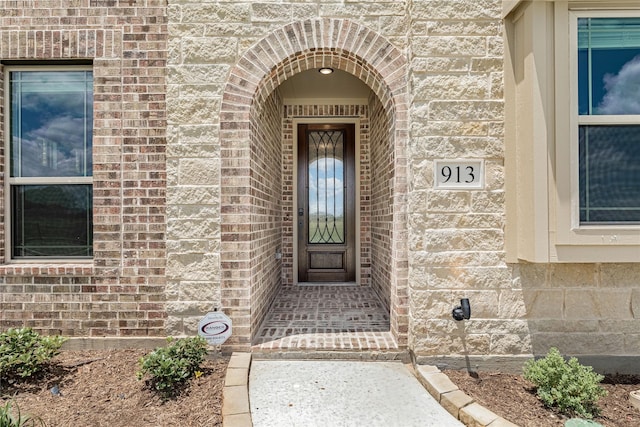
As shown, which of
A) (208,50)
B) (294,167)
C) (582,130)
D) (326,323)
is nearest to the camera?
(582,130)

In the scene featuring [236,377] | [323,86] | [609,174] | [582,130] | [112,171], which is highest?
[323,86]

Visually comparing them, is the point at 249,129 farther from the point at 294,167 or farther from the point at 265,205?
the point at 294,167

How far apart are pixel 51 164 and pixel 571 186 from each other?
4.37m

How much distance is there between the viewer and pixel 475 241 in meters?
2.88

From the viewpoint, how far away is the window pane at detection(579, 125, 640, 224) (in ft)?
8.54

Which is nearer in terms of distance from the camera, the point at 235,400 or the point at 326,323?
the point at 235,400

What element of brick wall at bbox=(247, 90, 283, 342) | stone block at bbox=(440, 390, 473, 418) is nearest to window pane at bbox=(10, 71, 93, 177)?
brick wall at bbox=(247, 90, 283, 342)

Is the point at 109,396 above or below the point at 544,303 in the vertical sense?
below

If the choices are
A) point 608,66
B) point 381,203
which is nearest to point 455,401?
point 381,203

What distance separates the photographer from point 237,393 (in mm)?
2447

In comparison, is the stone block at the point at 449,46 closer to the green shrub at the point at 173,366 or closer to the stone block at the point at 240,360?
the stone block at the point at 240,360

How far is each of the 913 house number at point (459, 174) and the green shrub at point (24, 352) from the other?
334 centimetres

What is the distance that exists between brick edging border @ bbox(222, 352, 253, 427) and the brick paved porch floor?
0.20 m

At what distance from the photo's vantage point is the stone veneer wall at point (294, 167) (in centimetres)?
539
